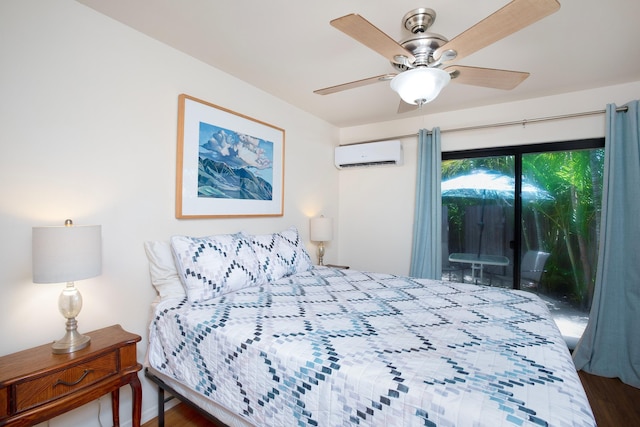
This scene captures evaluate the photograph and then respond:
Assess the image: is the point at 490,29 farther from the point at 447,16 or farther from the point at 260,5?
the point at 260,5

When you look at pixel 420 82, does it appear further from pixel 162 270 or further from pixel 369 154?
pixel 369 154

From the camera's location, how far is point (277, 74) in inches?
96.9

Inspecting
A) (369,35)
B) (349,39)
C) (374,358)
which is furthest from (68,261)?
(349,39)

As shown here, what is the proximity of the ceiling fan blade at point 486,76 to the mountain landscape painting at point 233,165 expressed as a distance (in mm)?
1643

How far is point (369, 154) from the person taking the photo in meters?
3.60

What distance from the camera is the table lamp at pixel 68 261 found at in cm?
132

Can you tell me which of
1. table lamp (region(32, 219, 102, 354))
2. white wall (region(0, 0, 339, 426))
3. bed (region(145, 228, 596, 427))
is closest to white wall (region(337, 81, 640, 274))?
bed (region(145, 228, 596, 427))

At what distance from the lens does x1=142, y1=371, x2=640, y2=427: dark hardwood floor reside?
1928 mm

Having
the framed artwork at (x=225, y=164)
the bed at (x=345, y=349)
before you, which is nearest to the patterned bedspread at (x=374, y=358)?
the bed at (x=345, y=349)

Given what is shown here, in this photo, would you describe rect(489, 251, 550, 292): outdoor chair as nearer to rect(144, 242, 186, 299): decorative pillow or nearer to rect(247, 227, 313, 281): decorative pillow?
rect(247, 227, 313, 281): decorative pillow

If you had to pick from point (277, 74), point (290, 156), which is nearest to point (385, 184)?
point (290, 156)

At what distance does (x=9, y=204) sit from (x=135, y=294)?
2.57ft

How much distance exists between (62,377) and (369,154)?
318cm

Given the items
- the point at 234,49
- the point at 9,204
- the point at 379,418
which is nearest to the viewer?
the point at 379,418
